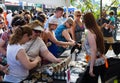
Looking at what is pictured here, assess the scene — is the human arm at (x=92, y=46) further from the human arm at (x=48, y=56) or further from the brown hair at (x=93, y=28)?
the human arm at (x=48, y=56)

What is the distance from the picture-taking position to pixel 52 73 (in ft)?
9.84

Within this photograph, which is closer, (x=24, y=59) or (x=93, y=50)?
(x=24, y=59)

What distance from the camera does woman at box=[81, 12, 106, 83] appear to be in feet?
12.4

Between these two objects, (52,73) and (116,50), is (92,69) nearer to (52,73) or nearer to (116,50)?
(52,73)

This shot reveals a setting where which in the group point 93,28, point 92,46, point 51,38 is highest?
point 93,28

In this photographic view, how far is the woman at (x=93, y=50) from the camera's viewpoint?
149 inches

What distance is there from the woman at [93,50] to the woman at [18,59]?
100 centimetres

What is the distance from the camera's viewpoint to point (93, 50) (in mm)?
3799

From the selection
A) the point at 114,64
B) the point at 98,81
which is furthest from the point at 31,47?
the point at 114,64

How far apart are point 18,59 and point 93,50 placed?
4.12 ft

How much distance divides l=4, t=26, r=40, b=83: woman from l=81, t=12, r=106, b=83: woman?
1.00 m

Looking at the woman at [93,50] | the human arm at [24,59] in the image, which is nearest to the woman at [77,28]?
the woman at [93,50]

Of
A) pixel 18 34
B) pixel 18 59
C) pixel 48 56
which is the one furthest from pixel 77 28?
pixel 18 59

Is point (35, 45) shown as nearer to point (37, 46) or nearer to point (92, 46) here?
point (37, 46)
